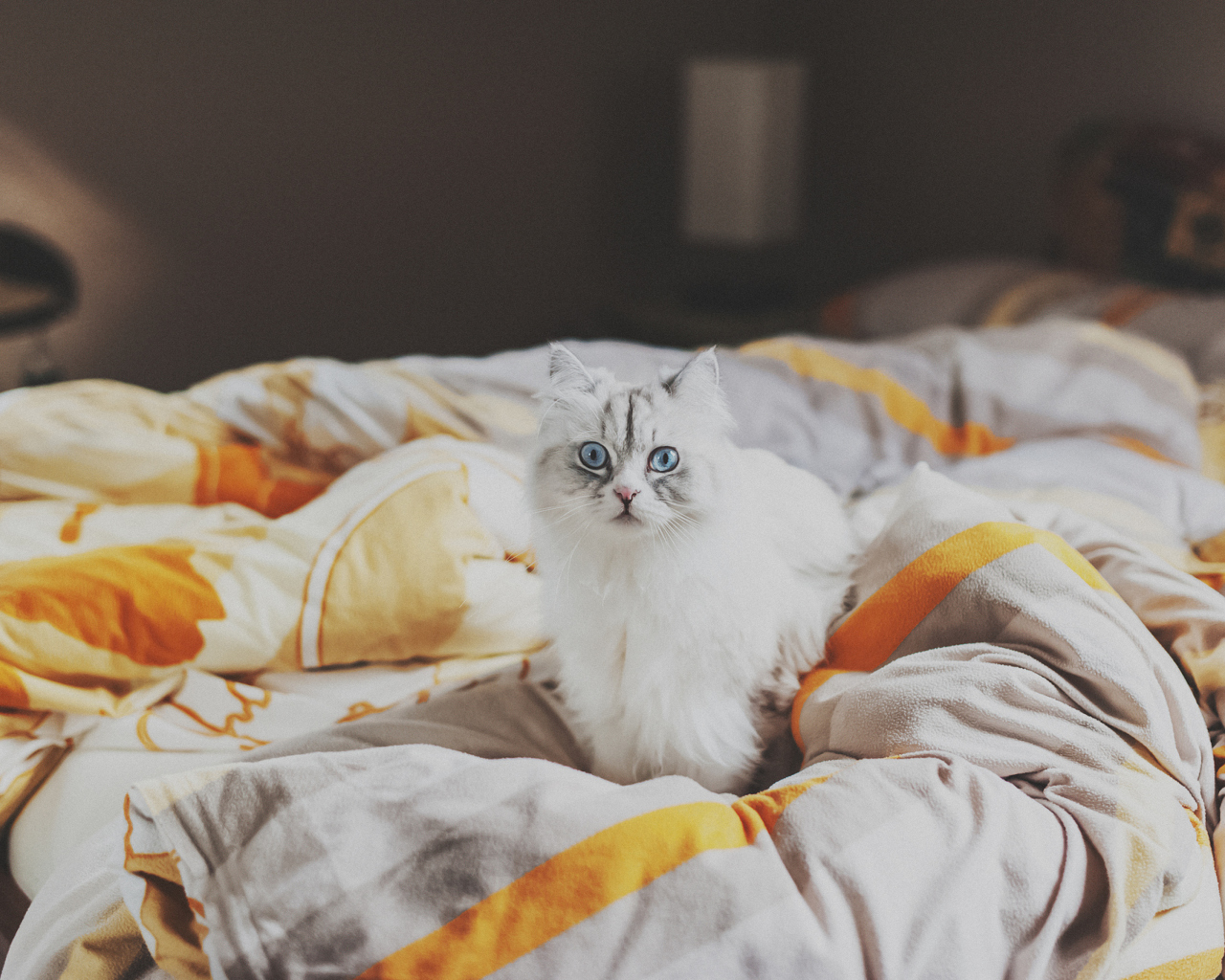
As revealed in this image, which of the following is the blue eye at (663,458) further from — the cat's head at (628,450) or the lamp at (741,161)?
the lamp at (741,161)

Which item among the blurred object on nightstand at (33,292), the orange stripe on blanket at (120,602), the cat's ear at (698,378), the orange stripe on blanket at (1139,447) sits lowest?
the orange stripe on blanket at (120,602)

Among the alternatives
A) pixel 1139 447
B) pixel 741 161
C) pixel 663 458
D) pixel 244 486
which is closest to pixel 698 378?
pixel 663 458

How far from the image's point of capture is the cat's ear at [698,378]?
0.79 m

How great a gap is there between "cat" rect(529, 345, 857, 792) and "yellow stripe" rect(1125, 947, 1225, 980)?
0.34m

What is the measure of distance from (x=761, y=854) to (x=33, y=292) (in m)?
1.79

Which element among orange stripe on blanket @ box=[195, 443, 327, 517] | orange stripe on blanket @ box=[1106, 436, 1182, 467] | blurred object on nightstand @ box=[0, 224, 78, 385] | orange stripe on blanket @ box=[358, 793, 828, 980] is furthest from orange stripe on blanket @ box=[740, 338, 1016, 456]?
blurred object on nightstand @ box=[0, 224, 78, 385]

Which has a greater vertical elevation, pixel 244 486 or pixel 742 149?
pixel 742 149

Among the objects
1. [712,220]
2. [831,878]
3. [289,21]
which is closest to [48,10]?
[289,21]

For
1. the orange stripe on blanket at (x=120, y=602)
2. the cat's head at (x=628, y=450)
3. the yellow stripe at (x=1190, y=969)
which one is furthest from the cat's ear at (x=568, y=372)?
the yellow stripe at (x=1190, y=969)

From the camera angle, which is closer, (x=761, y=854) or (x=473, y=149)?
(x=761, y=854)

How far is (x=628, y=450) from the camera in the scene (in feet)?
2.53

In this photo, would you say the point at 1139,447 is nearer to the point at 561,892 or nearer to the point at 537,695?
the point at 537,695

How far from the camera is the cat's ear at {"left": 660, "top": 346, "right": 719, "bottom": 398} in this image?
2.58 ft

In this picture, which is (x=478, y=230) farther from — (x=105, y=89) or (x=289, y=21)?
(x=105, y=89)
